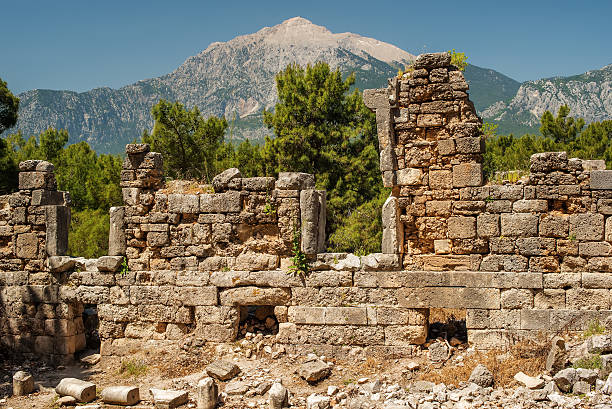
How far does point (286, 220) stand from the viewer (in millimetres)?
9078

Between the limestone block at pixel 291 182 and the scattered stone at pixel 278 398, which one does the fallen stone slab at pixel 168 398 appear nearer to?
the scattered stone at pixel 278 398

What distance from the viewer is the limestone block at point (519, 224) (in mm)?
8133

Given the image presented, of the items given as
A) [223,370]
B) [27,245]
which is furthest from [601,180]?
[27,245]

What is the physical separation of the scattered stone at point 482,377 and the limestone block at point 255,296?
11.0 feet

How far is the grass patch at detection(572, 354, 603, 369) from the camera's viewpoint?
21.9 feet

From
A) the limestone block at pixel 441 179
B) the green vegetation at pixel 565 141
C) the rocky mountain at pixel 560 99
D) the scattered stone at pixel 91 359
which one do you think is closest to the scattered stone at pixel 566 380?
the limestone block at pixel 441 179

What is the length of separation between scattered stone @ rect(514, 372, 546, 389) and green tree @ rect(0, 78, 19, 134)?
684 inches

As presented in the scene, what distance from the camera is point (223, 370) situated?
8.28m

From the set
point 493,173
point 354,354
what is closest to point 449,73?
point 493,173

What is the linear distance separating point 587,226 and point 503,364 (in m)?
2.58

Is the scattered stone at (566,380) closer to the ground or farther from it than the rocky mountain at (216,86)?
closer to the ground

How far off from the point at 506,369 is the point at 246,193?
517cm

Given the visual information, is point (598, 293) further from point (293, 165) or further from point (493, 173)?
point (293, 165)

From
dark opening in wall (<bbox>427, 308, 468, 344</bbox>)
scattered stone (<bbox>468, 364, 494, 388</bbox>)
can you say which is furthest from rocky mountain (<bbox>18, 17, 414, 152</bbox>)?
scattered stone (<bbox>468, 364, 494, 388</bbox>)
